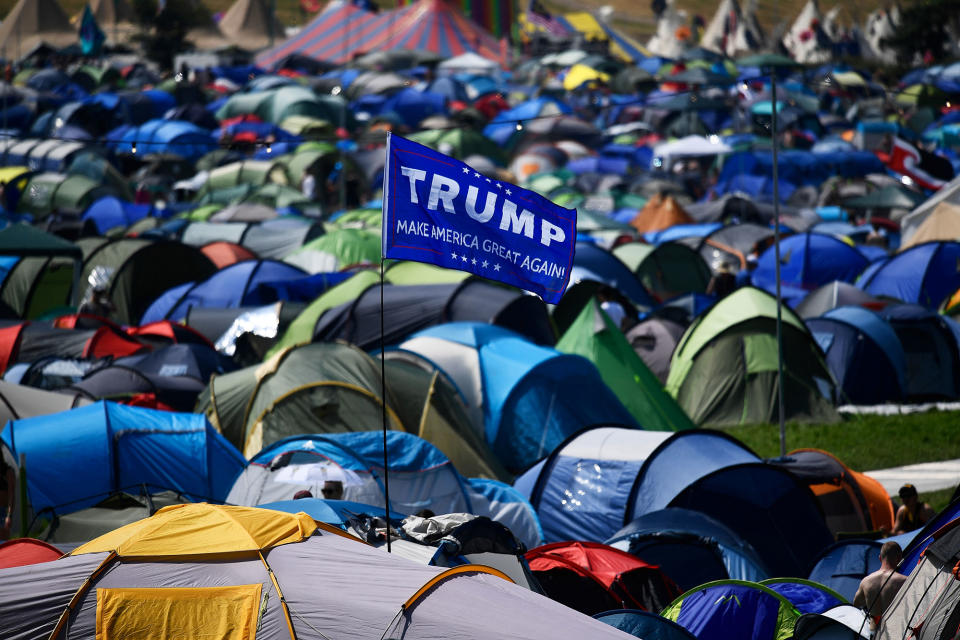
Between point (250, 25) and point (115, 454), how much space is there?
6796cm

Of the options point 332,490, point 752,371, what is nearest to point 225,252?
point 752,371

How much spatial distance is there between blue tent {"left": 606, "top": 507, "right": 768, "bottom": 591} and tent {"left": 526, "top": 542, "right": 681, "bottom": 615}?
18.4 inches

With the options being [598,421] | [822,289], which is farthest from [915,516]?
[822,289]

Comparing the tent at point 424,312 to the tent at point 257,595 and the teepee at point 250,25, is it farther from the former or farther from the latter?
the teepee at point 250,25

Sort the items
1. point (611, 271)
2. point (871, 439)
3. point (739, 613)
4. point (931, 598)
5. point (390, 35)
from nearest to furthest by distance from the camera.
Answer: point (931, 598)
point (739, 613)
point (871, 439)
point (611, 271)
point (390, 35)

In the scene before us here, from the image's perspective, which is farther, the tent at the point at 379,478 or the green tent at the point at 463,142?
the green tent at the point at 463,142

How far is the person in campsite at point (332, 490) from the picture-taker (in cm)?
967

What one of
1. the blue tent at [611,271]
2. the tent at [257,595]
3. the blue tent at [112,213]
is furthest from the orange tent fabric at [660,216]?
the tent at [257,595]

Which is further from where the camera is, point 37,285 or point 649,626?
point 37,285

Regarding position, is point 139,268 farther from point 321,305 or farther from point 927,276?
point 927,276

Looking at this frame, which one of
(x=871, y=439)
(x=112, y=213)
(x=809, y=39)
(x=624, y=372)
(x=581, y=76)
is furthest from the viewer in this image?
(x=809, y=39)

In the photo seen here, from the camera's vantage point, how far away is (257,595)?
6273mm

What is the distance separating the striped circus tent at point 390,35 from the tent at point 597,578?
174 ft

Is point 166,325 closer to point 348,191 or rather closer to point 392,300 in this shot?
point 392,300
